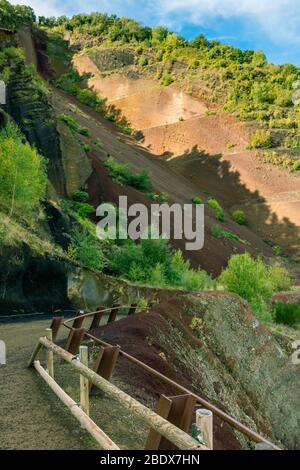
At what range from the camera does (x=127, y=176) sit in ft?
200

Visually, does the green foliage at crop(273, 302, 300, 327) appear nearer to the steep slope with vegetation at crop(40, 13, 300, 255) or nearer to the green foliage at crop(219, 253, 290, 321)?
the green foliage at crop(219, 253, 290, 321)

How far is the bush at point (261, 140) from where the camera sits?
9044cm

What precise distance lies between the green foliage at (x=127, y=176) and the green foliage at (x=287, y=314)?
86.5 feet

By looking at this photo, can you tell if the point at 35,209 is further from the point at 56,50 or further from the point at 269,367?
the point at 56,50

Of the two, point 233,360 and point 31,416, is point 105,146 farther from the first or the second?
point 31,416

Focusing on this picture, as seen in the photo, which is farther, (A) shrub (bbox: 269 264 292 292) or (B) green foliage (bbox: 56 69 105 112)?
(B) green foliage (bbox: 56 69 105 112)

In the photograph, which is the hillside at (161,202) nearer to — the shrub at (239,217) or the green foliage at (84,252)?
the green foliage at (84,252)

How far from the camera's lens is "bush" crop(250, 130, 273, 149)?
297ft

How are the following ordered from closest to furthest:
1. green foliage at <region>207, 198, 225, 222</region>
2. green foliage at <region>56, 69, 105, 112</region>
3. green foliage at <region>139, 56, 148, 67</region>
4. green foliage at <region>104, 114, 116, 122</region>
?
green foliage at <region>207, 198, 225, 222</region>
green foliage at <region>104, 114, 116, 122</region>
green foliage at <region>56, 69, 105, 112</region>
green foliage at <region>139, 56, 148, 67</region>

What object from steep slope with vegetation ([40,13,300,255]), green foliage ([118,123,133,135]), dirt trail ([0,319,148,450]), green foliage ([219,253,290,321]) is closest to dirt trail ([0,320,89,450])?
dirt trail ([0,319,148,450])

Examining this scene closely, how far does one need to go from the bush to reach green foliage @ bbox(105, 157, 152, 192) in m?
34.8

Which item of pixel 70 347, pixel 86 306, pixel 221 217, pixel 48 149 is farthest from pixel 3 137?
pixel 221 217

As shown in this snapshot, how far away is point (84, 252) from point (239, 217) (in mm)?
58089

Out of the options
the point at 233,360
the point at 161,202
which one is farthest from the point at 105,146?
the point at 233,360
